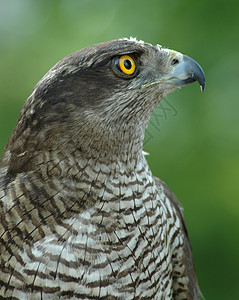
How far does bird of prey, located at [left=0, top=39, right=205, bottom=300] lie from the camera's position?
2.35m

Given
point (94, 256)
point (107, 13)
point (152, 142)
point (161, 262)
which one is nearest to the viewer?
point (94, 256)

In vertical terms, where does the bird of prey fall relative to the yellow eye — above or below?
below

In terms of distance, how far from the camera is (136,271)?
251cm

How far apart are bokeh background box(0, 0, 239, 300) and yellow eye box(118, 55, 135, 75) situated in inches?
91.2

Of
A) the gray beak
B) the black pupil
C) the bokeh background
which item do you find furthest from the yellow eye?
the bokeh background

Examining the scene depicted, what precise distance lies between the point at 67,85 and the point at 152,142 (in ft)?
9.03

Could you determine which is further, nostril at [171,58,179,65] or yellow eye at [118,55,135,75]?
nostril at [171,58,179,65]

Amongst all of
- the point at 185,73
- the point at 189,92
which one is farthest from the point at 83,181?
the point at 189,92

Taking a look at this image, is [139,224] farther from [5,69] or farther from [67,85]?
[5,69]

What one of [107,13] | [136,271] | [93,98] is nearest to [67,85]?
[93,98]

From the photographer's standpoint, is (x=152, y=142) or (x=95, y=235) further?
(x=152, y=142)

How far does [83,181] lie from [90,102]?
0.42 meters

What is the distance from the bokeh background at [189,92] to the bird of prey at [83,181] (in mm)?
2283

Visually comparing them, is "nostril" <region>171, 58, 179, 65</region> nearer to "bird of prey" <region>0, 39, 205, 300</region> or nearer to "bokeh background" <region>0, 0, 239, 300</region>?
"bird of prey" <region>0, 39, 205, 300</region>
